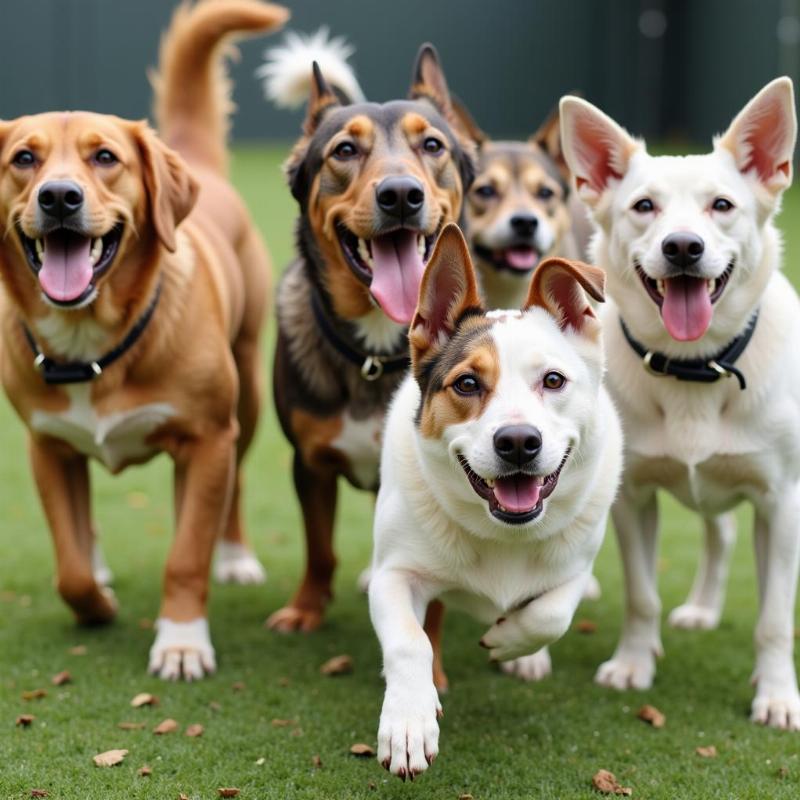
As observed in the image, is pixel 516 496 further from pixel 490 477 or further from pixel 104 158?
pixel 104 158

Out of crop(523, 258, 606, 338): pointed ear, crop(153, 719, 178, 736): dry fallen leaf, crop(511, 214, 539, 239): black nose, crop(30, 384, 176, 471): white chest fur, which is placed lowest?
crop(153, 719, 178, 736): dry fallen leaf

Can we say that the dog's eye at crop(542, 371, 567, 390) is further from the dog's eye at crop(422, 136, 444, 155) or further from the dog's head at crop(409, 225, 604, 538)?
the dog's eye at crop(422, 136, 444, 155)

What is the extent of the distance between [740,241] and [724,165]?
272 mm

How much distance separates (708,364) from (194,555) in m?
1.97

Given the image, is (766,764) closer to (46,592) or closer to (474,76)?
(46,592)

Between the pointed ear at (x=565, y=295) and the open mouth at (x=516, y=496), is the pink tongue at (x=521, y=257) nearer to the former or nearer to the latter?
the pointed ear at (x=565, y=295)

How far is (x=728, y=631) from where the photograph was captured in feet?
16.4

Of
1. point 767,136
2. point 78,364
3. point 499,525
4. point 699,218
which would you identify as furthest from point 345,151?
point 499,525

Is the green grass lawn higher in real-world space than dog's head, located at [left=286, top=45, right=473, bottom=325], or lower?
lower

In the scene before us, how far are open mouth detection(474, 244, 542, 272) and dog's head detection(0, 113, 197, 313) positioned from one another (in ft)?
5.12

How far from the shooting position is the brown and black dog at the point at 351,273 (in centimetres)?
435

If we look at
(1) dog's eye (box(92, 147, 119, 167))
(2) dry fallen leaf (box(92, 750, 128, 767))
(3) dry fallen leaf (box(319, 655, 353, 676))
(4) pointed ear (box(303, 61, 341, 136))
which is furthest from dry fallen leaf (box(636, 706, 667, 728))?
(1) dog's eye (box(92, 147, 119, 167))

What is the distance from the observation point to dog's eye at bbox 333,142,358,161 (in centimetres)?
448

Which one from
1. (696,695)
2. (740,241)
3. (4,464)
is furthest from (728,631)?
(4,464)
